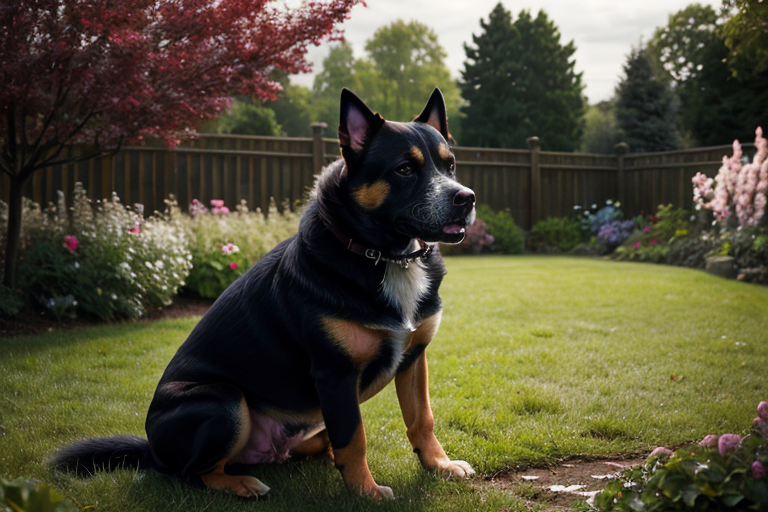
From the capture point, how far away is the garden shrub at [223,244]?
7344 mm

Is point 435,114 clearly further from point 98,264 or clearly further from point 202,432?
point 98,264

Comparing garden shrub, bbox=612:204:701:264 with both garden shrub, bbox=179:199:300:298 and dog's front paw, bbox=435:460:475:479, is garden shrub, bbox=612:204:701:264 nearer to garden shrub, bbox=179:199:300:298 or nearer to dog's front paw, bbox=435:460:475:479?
garden shrub, bbox=179:199:300:298

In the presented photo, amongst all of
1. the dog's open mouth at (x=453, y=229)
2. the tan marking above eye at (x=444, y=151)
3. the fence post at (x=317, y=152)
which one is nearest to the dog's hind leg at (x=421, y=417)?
the dog's open mouth at (x=453, y=229)

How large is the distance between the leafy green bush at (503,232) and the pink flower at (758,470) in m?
13.3

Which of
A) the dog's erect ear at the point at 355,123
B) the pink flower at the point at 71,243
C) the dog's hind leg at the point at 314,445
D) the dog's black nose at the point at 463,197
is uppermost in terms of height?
the dog's erect ear at the point at 355,123

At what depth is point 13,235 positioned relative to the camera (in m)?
5.88

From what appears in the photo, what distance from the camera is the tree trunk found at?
5855mm

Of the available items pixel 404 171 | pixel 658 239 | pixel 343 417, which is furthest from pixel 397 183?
pixel 658 239

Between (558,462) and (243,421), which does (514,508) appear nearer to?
(558,462)

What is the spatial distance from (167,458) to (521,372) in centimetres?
278

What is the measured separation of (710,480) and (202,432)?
179cm

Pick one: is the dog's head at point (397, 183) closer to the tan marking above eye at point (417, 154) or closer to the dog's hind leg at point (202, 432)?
the tan marking above eye at point (417, 154)

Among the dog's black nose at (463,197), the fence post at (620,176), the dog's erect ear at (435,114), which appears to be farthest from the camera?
the fence post at (620,176)

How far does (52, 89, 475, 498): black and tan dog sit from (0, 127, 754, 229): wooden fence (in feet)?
24.5
